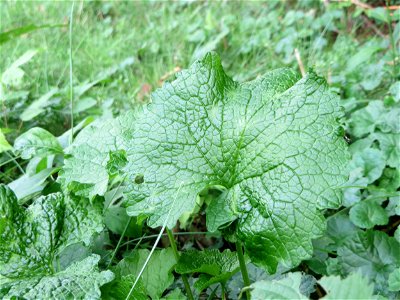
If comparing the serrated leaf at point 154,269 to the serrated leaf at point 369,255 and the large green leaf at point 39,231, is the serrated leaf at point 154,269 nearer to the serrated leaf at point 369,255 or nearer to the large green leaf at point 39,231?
the large green leaf at point 39,231

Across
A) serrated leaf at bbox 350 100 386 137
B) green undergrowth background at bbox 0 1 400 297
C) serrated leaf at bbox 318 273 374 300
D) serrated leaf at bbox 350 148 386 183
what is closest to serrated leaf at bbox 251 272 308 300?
serrated leaf at bbox 318 273 374 300

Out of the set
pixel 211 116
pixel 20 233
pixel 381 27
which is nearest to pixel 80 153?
pixel 20 233

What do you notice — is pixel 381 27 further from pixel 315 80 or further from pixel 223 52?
pixel 315 80

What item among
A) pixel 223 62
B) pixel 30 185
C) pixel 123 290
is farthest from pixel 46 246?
pixel 223 62

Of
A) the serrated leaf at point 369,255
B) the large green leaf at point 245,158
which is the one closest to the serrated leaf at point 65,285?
the large green leaf at point 245,158

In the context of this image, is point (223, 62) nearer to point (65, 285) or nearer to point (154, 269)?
point (154, 269)

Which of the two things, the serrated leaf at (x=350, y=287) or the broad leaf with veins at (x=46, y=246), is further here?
the broad leaf with veins at (x=46, y=246)

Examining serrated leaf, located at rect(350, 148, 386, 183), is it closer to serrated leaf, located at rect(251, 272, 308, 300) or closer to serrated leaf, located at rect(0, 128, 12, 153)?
serrated leaf, located at rect(251, 272, 308, 300)
